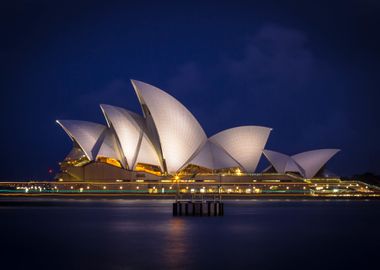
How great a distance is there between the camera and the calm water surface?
23156 mm

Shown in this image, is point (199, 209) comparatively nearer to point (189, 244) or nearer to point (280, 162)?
point (189, 244)

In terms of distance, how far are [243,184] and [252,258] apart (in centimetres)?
6850

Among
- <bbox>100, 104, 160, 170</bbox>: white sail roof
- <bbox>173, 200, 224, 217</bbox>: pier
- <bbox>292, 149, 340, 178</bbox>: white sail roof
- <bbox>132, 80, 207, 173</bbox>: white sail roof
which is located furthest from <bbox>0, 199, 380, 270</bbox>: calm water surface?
<bbox>292, 149, 340, 178</bbox>: white sail roof

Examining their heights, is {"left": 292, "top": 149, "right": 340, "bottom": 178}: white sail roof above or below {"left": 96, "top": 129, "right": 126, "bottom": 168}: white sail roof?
below

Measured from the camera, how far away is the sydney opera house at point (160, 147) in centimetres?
7644

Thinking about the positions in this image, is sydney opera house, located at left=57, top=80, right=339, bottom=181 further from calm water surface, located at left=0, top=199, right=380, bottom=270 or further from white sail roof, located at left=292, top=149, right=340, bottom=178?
calm water surface, located at left=0, top=199, right=380, bottom=270

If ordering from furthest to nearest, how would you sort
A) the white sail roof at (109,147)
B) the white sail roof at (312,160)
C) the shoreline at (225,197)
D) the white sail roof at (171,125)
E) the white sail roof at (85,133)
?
the white sail roof at (312,160) < the shoreline at (225,197) < the white sail roof at (85,133) < the white sail roof at (109,147) < the white sail roof at (171,125)

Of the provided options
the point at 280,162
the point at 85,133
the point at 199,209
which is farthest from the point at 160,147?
the point at 199,209

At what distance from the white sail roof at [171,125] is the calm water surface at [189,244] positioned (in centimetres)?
3326

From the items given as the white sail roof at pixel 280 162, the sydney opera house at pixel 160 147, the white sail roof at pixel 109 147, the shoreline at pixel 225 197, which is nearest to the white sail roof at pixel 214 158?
the sydney opera house at pixel 160 147

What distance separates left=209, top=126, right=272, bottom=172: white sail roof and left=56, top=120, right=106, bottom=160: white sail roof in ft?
50.7

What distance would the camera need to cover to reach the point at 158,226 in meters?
37.3

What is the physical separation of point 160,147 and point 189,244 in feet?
171

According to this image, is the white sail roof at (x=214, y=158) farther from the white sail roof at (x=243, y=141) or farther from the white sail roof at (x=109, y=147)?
the white sail roof at (x=109, y=147)
